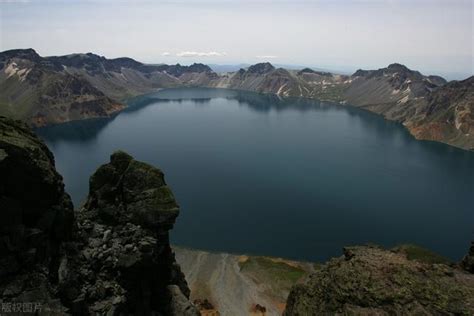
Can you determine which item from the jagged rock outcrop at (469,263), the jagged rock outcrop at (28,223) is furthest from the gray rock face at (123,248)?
the jagged rock outcrop at (469,263)

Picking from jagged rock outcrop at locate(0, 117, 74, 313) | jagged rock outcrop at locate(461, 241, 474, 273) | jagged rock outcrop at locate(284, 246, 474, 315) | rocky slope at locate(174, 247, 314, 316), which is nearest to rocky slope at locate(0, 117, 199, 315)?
jagged rock outcrop at locate(0, 117, 74, 313)

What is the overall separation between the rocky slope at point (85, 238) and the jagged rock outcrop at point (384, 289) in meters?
14.3

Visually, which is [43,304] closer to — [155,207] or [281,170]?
[155,207]

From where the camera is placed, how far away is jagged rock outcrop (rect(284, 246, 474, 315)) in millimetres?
27203

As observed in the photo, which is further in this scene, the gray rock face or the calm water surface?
the calm water surface

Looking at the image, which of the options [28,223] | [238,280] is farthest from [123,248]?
[238,280]

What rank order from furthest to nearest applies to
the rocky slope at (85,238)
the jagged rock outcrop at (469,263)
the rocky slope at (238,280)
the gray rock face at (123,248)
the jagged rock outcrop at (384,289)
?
the rocky slope at (238,280)
the jagged rock outcrop at (469,263)
the gray rock face at (123,248)
the rocky slope at (85,238)
the jagged rock outcrop at (384,289)

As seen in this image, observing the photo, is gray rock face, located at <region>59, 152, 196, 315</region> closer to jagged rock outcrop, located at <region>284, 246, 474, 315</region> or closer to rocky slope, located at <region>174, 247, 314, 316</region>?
jagged rock outcrop, located at <region>284, 246, 474, 315</region>

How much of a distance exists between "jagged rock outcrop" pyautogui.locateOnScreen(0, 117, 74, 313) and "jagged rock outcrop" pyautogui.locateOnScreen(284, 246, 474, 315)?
1888 centimetres

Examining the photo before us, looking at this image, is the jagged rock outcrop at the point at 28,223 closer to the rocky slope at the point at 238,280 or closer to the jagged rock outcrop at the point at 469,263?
the jagged rock outcrop at the point at 469,263

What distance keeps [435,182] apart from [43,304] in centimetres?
17372

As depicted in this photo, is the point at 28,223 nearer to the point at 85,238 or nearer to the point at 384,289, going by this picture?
the point at 85,238

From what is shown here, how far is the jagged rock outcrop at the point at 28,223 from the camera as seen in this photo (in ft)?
88.3

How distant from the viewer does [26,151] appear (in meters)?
29.2
